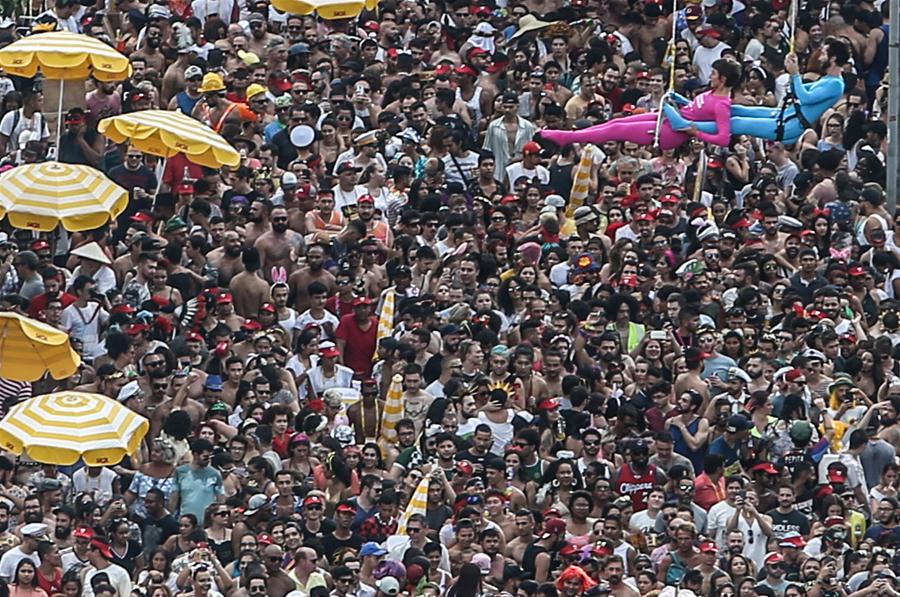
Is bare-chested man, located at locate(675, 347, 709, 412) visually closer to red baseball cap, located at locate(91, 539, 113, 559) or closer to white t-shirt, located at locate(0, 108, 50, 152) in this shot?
red baseball cap, located at locate(91, 539, 113, 559)

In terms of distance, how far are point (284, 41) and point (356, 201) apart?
3276 millimetres

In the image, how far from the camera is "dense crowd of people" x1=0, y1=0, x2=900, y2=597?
2715 cm

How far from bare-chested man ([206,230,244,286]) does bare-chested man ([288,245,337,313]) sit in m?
0.46

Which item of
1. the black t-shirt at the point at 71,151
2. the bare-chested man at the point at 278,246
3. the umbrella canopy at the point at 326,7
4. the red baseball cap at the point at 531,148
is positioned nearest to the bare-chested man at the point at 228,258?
the bare-chested man at the point at 278,246

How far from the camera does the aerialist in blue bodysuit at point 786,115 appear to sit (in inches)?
1229

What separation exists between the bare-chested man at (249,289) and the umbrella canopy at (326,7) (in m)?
3.33

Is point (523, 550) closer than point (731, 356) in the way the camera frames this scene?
Yes

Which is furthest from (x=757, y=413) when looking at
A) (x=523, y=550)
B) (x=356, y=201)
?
(x=356, y=201)

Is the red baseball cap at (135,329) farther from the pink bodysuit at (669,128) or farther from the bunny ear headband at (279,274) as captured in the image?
the pink bodysuit at (669,128)

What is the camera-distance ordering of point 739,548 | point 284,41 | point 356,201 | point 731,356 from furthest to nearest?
point 284,41 < point 356,201 < point 731,356 < point 739,548

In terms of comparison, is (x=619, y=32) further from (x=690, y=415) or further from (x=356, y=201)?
(x=690, y=415)

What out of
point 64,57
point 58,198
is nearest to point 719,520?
point 58,198

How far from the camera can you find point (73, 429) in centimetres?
2720

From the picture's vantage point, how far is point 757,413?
2862 cm
